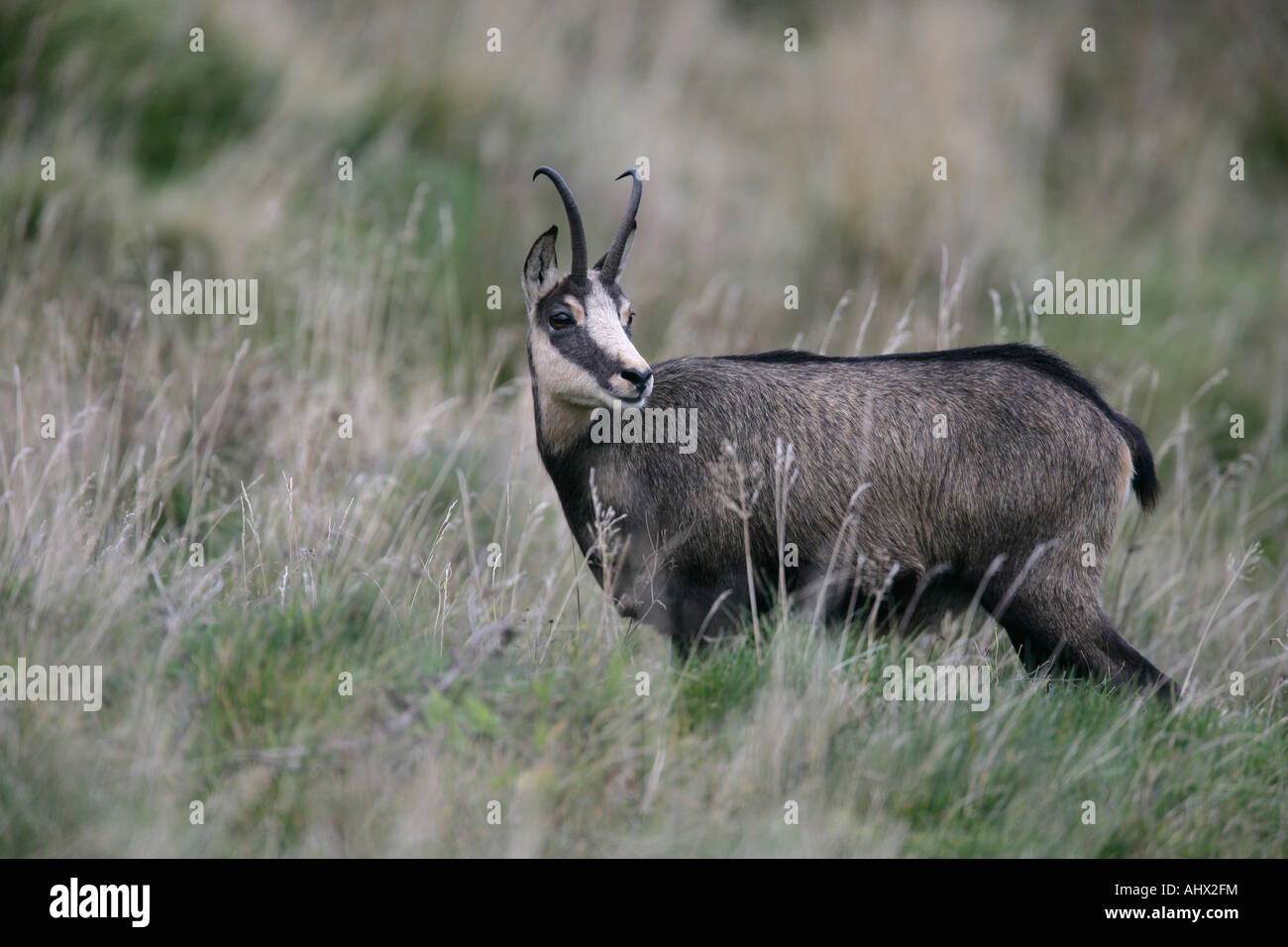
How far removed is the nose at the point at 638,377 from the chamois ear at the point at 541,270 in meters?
0.70

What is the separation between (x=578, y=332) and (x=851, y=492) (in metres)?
1.24

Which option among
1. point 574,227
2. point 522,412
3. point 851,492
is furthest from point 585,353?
point 522,412

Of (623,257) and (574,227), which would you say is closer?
(574,227)

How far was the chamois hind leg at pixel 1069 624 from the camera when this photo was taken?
16.0 feet

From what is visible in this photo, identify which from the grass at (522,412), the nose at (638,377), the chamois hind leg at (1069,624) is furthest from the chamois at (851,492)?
the grass at (522,412)

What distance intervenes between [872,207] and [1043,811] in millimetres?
7602

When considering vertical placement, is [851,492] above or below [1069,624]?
above

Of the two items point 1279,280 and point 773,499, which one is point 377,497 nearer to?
point 773,499

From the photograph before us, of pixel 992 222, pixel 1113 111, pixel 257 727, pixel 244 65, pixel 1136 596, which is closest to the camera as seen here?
pixel 257 727

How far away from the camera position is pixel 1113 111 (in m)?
13.4

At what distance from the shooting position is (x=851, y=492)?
16.5 feet

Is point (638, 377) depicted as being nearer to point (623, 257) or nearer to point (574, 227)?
point (574, 227)

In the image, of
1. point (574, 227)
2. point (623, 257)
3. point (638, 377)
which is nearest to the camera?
point (638, 377)

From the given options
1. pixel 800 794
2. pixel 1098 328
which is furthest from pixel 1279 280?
pixel 800 794
